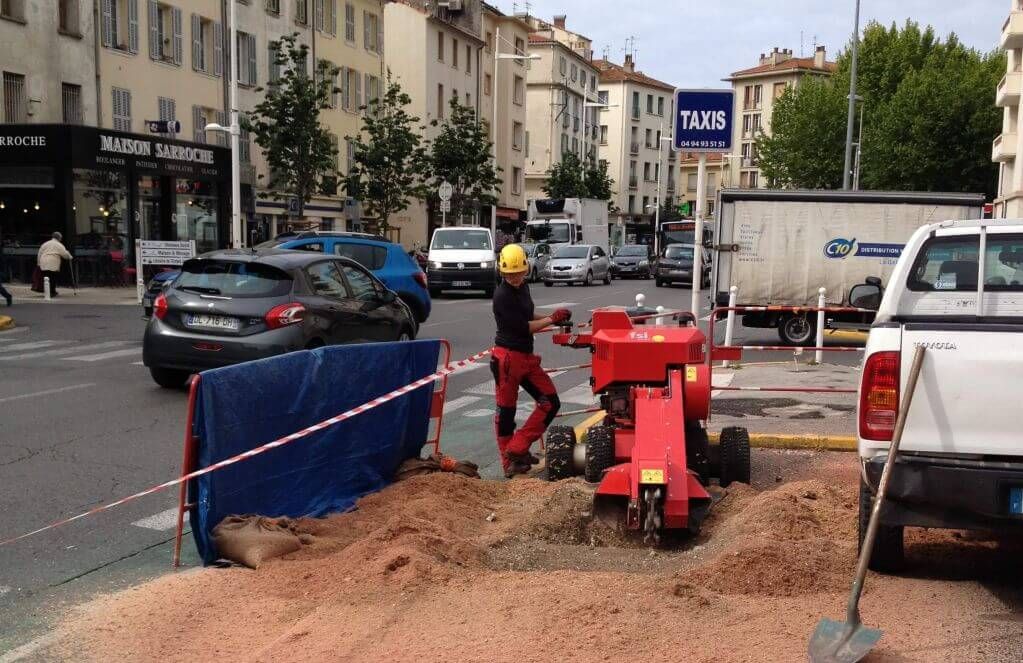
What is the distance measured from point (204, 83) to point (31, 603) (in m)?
32.9

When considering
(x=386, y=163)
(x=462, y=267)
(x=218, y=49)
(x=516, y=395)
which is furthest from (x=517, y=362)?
(x=386, y=163)

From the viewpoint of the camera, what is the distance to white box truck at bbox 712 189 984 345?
17734mm

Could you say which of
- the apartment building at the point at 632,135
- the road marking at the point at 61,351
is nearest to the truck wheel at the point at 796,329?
the road marking at the point at 61,351

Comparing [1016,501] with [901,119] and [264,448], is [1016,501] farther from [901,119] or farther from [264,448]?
[901,119]

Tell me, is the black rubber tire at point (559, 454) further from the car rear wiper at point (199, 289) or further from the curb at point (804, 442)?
the car rear wiper at point (199, 289)

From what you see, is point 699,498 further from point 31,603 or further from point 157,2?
point 157,2

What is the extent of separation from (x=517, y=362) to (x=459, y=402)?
357 cm

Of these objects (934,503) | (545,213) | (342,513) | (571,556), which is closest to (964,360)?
(934,503)

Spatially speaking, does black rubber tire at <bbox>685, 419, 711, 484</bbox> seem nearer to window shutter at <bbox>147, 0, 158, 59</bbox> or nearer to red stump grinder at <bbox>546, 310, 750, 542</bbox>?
red stump grinder at <bbox>546, 310, 750, 542</bbox>

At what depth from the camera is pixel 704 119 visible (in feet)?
31.2

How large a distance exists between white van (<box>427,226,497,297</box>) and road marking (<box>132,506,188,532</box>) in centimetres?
2252

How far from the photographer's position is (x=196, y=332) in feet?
35.3

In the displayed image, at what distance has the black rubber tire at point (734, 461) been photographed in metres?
7.11

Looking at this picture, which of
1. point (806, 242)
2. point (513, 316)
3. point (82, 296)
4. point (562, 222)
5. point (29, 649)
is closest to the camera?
point (29, 649)
